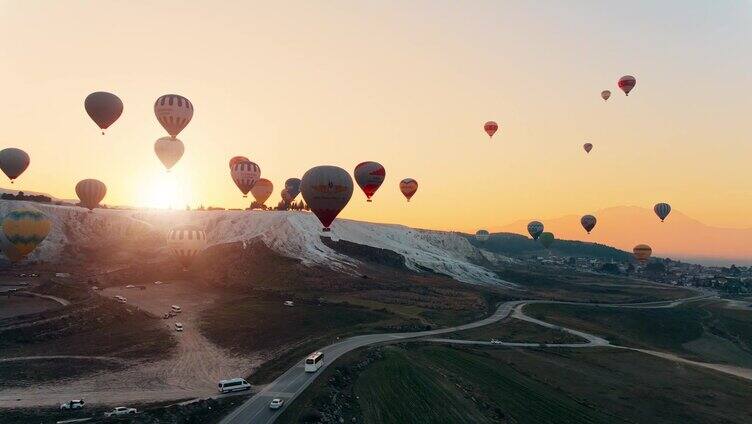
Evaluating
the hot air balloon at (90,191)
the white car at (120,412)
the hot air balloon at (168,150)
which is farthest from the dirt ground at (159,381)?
the hot air balloon at (90,191)

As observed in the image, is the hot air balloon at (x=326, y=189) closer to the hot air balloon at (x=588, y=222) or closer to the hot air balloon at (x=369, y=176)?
the hot air balloon at (x=369, y=176)

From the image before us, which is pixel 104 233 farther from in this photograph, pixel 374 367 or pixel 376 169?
pixel 374 367

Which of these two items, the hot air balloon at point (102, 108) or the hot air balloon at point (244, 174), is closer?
the hot air balloon at point (102, 108)

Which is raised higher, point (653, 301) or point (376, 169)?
point (376, 169)

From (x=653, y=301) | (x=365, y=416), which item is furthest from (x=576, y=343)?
(x=653, y=301)

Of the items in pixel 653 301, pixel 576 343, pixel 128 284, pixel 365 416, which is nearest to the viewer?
pixel 365 416

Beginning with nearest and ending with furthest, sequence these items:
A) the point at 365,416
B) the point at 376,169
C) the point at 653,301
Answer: the point at 365,416, the point at 376,169, the point at 653,301

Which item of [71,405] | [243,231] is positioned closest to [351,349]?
[71,405]
